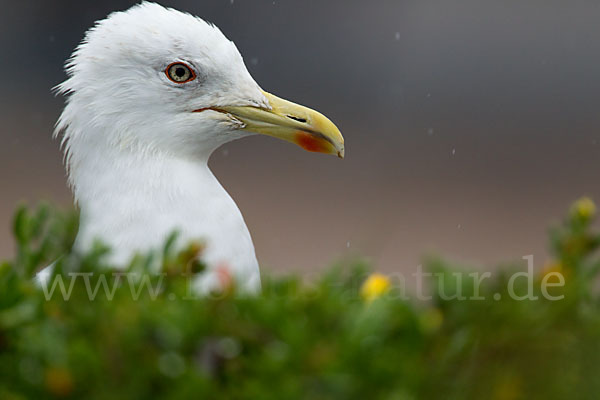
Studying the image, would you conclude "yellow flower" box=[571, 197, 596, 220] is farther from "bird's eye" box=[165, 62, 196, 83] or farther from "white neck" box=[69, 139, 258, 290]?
"bird's eye" box=[165, 62, 196, 83]

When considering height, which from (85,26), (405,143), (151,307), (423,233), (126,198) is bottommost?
(151,307)

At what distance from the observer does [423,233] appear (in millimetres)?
7469

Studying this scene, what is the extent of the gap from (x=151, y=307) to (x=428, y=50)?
889 cm

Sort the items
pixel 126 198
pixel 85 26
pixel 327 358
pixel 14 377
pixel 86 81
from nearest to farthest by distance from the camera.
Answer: pixel 327 358
pixel 14 377
pixel 126 198
pixel 86 81
pixel 85 26

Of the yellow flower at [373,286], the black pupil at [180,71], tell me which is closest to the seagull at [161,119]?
the black pupil at [180,71]

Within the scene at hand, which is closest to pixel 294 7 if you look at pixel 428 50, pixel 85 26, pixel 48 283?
pixel 428 50

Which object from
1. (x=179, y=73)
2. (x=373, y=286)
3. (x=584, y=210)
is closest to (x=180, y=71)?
(x=179, y=73)

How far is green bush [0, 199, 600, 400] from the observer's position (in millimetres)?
1273

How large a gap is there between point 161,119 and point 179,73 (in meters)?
0.15

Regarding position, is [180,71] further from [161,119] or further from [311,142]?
[311,142]

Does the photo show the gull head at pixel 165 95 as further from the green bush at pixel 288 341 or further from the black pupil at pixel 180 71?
the green bush at pixel 288 341

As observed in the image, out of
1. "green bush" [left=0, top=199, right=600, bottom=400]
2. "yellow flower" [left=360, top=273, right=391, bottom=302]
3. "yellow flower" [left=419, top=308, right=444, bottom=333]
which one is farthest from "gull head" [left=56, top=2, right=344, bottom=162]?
"yellow flower" [left=419, top=308, right=444, bottom=333]

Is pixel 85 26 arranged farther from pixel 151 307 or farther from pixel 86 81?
pixel 151 307

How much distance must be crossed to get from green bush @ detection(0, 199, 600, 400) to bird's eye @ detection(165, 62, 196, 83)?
137cm
